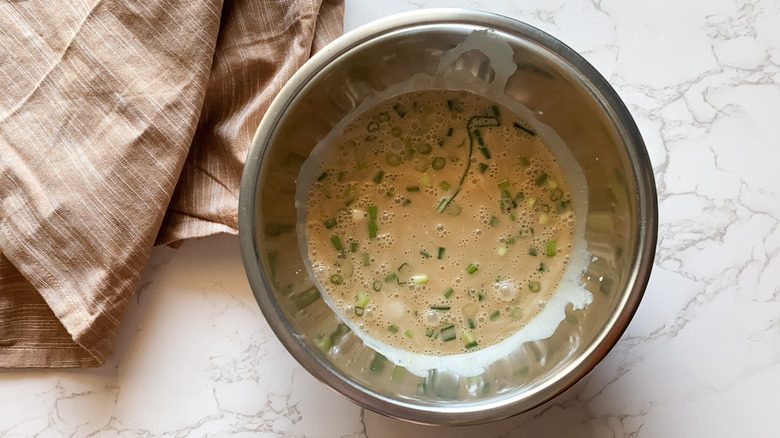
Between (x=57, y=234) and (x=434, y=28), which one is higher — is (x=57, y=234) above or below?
below

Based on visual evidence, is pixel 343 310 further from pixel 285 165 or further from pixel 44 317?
pixel 44 317

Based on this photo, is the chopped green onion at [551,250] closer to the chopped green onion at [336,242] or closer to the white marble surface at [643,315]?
the white marble surface at [643,315]

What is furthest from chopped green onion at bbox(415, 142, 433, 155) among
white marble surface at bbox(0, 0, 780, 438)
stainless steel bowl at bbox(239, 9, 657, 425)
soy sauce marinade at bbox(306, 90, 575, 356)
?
white marble surface at bbox(0, 0, 780, 438)

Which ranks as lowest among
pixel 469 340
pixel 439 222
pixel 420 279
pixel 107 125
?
pixel 469 340

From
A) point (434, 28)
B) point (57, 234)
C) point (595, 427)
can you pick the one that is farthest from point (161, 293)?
point (595, 427)

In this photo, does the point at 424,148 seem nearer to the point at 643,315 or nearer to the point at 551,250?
the point at 551,250

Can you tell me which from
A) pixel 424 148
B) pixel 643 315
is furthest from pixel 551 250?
pixel 424 148

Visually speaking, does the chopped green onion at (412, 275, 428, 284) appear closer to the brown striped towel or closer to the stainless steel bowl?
the stainless steel bowl
